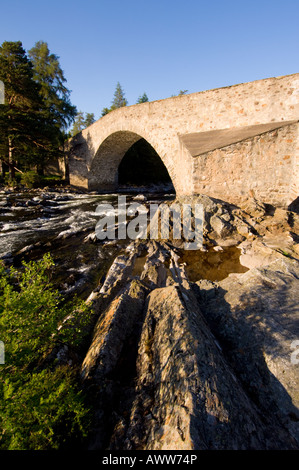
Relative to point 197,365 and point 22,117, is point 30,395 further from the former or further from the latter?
point 22,117

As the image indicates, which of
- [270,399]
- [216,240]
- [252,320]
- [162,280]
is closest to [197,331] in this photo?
[270,399]

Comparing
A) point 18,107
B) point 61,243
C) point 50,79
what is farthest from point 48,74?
point 61,243

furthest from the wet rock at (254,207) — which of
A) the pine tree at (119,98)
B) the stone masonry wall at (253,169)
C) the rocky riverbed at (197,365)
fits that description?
the pine tree at (119,98)

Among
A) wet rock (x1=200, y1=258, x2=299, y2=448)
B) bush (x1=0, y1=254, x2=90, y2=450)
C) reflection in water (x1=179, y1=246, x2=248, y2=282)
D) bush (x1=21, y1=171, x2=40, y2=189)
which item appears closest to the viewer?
bush (x1=0, y1=254, x2=90, y2=450)

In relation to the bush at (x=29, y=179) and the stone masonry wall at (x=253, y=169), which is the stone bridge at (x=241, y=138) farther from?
the bush at (x=29, y=179)

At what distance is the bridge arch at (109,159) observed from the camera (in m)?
17.4

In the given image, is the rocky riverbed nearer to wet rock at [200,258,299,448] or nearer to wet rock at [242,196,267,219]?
wet rock at [200,258,299,448]

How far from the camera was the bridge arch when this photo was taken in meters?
17.4

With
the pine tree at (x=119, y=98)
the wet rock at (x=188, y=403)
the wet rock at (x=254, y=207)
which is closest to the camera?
the wet rock at (x=188, y=403)

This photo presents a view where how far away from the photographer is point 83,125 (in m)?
53.0

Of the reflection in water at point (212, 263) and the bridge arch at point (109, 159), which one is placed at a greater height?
the bridge arch at point (109, 159)

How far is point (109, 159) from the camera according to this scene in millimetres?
21391

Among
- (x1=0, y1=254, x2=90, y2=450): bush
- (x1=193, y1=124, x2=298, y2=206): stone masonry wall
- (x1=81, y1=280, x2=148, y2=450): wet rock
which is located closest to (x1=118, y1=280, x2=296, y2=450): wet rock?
(x1=81, y1=280, x2=148, y2=450): wet rock
